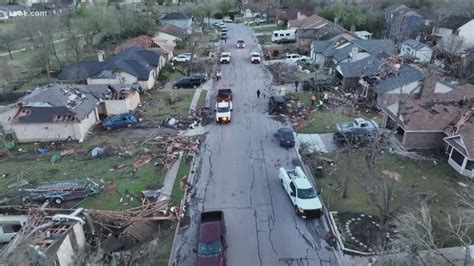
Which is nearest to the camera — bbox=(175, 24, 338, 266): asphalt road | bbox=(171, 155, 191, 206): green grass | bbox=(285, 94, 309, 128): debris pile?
bbox=(175, 24, 338, 266): asphalt road

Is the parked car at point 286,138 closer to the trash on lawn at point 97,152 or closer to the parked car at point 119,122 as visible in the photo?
the parked car at point 119,122

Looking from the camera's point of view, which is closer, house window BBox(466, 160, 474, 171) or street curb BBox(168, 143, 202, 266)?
street curb BBox(168, 143, 202, 266)

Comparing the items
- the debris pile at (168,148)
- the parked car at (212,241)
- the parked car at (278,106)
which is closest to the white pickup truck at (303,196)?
the parked car at (212,241)

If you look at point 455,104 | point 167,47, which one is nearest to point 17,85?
point 167,47

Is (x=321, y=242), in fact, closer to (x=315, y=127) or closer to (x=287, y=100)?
(x=315, y=127)

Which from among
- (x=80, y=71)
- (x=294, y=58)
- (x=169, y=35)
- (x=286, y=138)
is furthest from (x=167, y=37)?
(x=286, y=138)

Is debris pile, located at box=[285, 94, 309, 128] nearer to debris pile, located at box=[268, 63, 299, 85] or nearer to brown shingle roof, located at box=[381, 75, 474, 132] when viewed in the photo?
debris pile, located at box=[268, 63, 299, 85]

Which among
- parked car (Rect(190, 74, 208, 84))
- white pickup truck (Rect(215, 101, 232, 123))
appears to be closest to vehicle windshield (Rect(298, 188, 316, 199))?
white pickup truck (Rect(215, 101, 232, 123))
